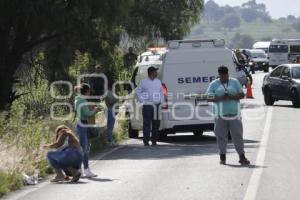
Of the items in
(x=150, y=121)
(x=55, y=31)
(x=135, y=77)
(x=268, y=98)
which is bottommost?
(x=268, y=98)

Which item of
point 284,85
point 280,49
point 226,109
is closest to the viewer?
point 226,109

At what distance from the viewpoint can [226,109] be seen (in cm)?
1533

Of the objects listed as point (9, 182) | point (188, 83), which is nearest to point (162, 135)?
point (188, 83)

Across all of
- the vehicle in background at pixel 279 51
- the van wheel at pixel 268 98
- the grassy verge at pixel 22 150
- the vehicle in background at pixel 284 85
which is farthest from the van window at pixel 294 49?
the grassy verge at pixel 22 150

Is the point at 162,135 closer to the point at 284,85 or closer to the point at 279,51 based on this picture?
the point at 284,85

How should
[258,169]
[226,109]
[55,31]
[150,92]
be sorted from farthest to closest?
[55,31] < [150,92] < [226,109] < [258,169]

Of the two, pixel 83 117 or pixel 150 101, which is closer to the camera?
pixel 83 117

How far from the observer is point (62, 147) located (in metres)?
13.7

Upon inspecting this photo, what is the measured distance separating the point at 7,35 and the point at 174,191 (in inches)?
523

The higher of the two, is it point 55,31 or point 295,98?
point 55,31

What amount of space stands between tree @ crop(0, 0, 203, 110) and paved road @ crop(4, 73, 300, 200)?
3.64 meters

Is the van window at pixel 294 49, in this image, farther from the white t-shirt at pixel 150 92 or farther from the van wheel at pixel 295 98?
the white t-shirt at pixel 150 92

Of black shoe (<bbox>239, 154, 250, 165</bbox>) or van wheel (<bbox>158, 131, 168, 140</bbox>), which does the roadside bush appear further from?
A: van wheel (<bbox>158, 131, 168, 140</bbox>)

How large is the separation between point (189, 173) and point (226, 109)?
65.5 inches
